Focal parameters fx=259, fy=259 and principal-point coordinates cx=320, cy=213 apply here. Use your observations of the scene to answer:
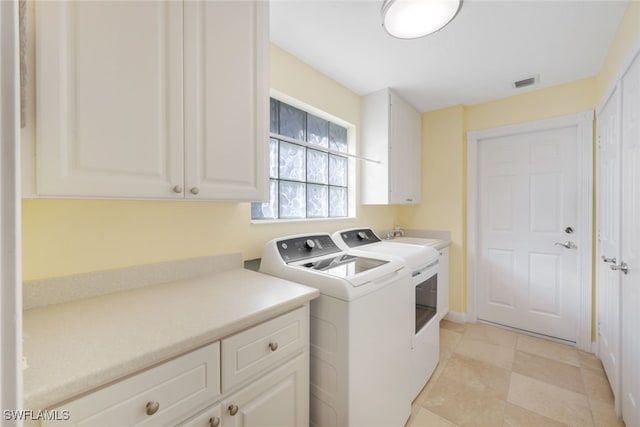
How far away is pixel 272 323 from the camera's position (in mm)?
964

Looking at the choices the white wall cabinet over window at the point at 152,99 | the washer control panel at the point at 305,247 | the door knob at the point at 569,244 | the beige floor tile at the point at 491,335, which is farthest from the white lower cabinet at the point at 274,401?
the door knob at the point at 569,244

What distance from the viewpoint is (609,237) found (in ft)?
5.90

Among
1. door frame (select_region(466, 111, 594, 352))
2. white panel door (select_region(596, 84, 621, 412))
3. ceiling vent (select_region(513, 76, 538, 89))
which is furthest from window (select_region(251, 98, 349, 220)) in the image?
door frame (select_region(466, 111, 594, 352))

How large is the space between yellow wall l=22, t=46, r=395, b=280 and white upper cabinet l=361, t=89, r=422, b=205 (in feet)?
2.54

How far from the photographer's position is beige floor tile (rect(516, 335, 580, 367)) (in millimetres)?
2188

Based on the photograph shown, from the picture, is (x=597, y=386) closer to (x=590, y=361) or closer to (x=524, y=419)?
(x=590, y=361)

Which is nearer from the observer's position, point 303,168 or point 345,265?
point 345,265

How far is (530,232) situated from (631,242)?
1.29 metres

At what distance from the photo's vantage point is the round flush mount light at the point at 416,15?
130 cm

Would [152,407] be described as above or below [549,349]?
above

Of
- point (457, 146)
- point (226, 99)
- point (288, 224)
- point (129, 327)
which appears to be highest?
point (457, 146)

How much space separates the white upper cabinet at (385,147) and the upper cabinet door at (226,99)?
145 centimetres

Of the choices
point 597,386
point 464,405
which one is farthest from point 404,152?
point 597,386

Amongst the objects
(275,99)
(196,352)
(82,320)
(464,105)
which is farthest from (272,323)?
(464,105)
